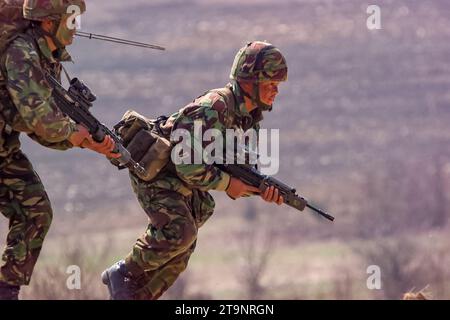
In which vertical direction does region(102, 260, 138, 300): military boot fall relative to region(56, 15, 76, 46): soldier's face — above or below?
below

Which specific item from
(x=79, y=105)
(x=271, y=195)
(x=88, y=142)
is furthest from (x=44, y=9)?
(x=271, y=195)

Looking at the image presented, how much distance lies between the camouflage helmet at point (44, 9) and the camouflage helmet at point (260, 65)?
160 centimetres

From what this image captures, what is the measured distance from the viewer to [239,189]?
50.0ft

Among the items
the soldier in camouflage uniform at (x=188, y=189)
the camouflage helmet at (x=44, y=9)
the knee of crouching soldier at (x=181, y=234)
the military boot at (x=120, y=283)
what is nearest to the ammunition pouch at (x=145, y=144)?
the soldier in camouflage uniform at (x=188, y=189)

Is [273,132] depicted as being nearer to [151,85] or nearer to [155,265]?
[155,265]

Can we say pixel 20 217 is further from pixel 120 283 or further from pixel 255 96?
pixel 255 96

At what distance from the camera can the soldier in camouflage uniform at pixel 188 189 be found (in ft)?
49.0

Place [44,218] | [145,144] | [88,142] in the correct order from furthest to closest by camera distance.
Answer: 1. [145,144]
2. [44,218]
3. [88,142]

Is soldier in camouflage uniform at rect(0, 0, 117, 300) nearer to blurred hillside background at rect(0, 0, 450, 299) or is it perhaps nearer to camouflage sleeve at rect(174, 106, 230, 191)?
camouflage sleeve at rect(174, 106, 230, 191)

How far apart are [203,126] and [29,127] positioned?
1434mm

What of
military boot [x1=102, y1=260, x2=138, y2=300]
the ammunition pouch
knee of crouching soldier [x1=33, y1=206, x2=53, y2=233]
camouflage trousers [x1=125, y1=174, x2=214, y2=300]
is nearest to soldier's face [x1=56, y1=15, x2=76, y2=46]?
the ammunition pouch

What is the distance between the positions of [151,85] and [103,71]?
1.66 metres

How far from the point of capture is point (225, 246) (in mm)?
49219

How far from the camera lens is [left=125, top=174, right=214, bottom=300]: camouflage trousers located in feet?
48.9
